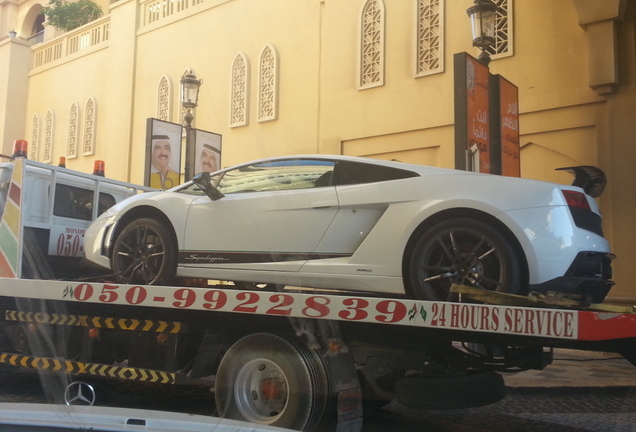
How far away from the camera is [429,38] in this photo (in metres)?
10.4

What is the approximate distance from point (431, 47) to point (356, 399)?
739cm

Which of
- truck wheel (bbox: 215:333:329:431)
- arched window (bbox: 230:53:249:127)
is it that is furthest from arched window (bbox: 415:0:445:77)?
truck wheel (bbox: 215:333:329:431)

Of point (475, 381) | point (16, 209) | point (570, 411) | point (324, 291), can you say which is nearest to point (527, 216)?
point (475, 381)

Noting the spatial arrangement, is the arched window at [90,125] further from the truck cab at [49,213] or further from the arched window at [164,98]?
the truck cab at [49,213]

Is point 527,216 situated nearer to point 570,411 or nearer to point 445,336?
point 445,336

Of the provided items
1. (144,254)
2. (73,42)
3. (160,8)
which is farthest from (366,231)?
(73,42)

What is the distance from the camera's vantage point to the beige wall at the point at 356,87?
8.85 metres

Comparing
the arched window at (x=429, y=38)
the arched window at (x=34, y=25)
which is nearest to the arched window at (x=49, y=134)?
the arched window at (x=34, y=25)

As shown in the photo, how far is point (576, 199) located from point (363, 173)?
1467 mm

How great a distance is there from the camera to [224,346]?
4.77 meters

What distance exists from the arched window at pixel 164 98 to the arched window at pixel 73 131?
3.04m

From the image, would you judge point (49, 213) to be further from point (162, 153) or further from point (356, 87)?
point (356, 87)

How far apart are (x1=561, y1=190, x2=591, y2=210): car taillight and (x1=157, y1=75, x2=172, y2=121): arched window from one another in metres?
11.7

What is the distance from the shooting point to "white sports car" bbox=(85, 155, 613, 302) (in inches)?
158
